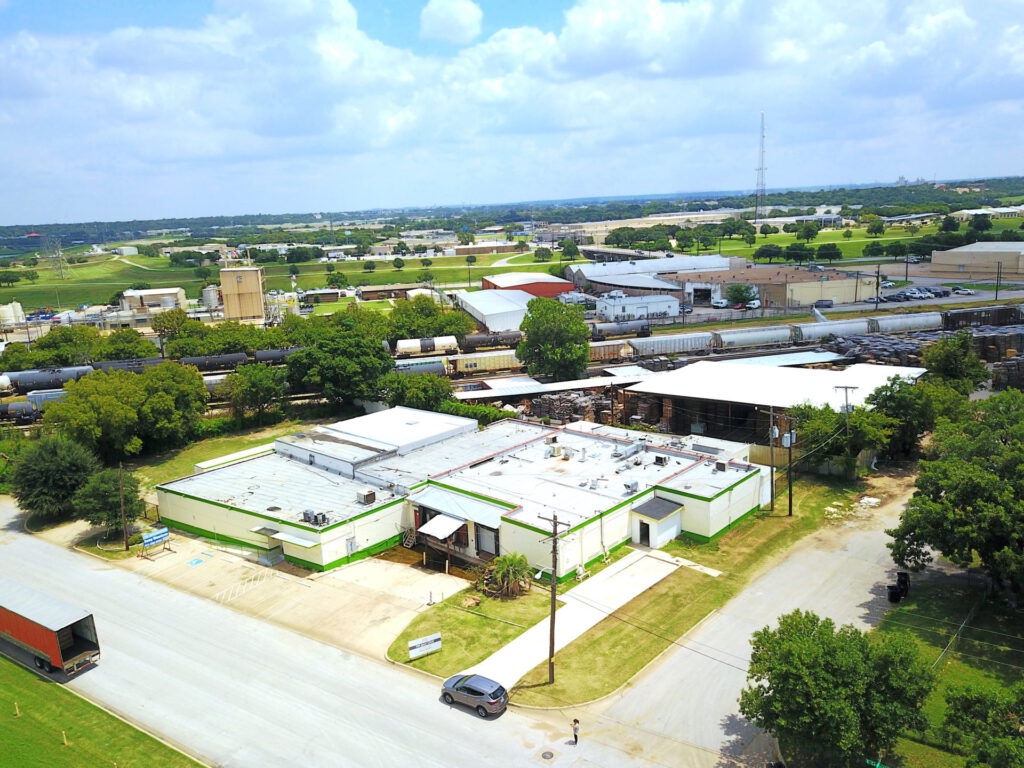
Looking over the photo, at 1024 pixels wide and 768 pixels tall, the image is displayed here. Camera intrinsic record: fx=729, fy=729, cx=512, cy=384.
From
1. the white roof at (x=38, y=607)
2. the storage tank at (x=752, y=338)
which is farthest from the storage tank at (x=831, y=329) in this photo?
the white roof at (x=38, y=607)

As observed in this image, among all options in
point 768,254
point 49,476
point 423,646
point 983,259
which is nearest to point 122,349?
point 49,476

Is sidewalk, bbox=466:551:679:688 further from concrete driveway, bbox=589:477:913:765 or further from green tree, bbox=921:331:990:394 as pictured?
green tree, bbox=921:331:990:394

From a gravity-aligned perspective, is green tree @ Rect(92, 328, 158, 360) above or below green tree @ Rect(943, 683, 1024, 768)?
above

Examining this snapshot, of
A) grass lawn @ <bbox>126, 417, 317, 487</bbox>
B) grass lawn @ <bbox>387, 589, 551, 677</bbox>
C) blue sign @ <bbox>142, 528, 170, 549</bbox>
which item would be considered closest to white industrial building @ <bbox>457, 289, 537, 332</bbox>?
grass lawn @ <bbox>126, 417, 317, 487</bbox>

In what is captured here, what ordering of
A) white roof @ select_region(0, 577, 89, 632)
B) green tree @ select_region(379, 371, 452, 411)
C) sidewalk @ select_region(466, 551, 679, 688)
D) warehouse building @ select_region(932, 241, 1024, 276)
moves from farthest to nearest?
1. warehouse building @ select_region(932, 241, 1024, 276)
2. green tree @ select_region(379, 371, 452, 411)
3. white roof @ select_region(0, 577, 89, 632)
4. sidewalk @ select_region(466, 551, 679, 688)

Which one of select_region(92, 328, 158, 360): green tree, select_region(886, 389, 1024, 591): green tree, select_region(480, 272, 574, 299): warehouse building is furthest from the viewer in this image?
select_region(480, 272, 574, 299): warehouse building

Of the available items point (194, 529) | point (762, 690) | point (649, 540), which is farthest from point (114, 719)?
point (649, 540)

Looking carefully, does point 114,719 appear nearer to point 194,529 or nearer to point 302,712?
point 302,712
